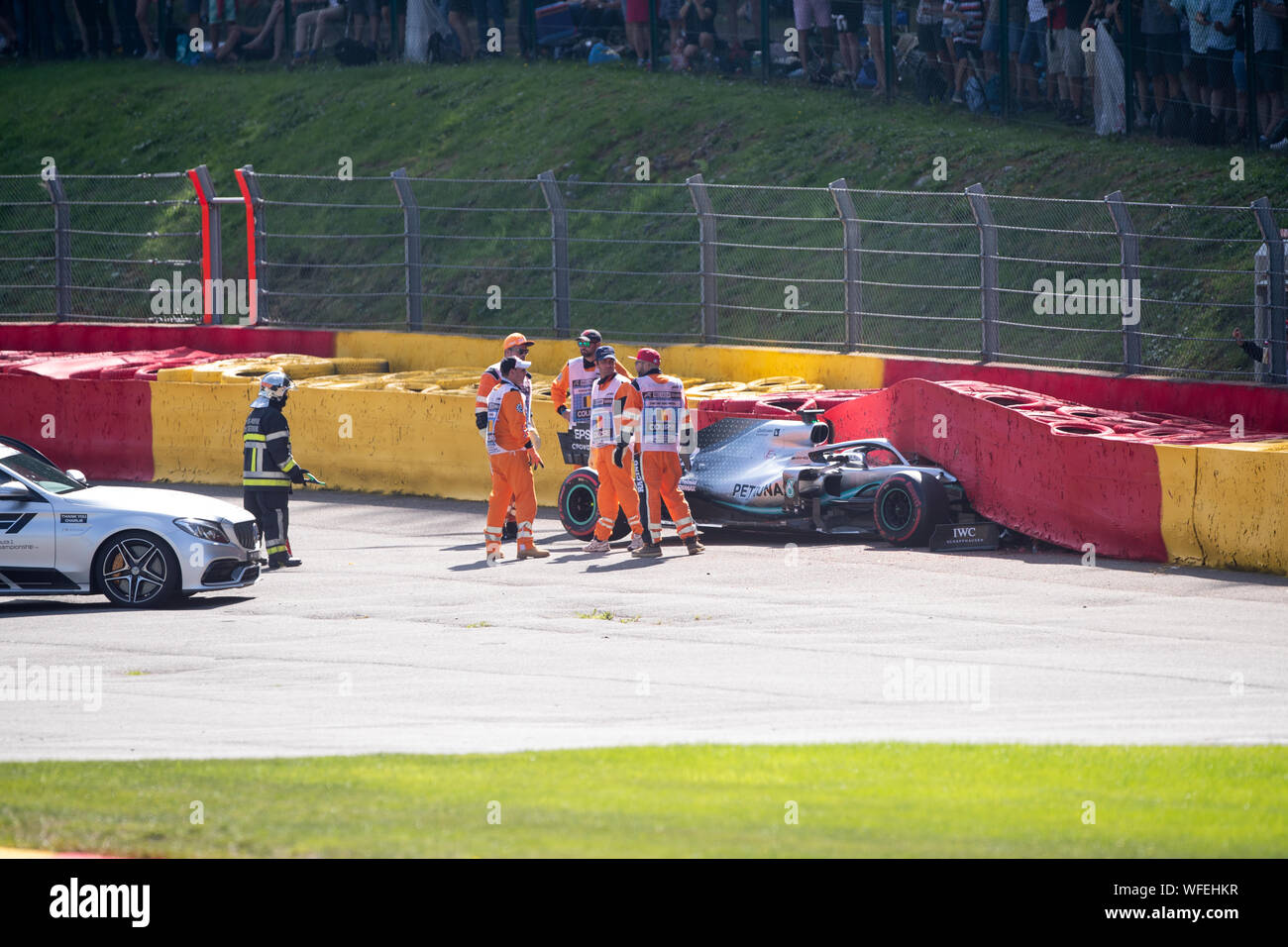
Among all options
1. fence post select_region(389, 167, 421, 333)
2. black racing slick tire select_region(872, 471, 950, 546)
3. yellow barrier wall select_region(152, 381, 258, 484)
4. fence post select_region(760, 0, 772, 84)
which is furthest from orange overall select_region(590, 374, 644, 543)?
fence post select_region(760, 0, 772, 84)

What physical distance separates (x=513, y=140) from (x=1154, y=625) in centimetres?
1913

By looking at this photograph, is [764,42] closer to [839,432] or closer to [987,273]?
[987,273]

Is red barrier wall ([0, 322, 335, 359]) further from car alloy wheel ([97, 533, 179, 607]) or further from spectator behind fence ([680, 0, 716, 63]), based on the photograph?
car alloy wheel ([97, 533, 179, 607])

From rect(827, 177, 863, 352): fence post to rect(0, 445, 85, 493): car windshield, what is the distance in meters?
8.54

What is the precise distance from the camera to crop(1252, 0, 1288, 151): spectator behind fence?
2069 centimetres

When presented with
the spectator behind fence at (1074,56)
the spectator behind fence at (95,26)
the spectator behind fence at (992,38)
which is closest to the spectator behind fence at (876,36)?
the spectator behind fence at (992,38)

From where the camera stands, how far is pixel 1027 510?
1594 centimetres

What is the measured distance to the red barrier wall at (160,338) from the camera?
2366 cm

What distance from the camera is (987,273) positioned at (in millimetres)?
18562

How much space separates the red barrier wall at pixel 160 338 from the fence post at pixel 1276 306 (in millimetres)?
11797

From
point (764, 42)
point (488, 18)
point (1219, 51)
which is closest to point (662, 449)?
point (1219, 51)
